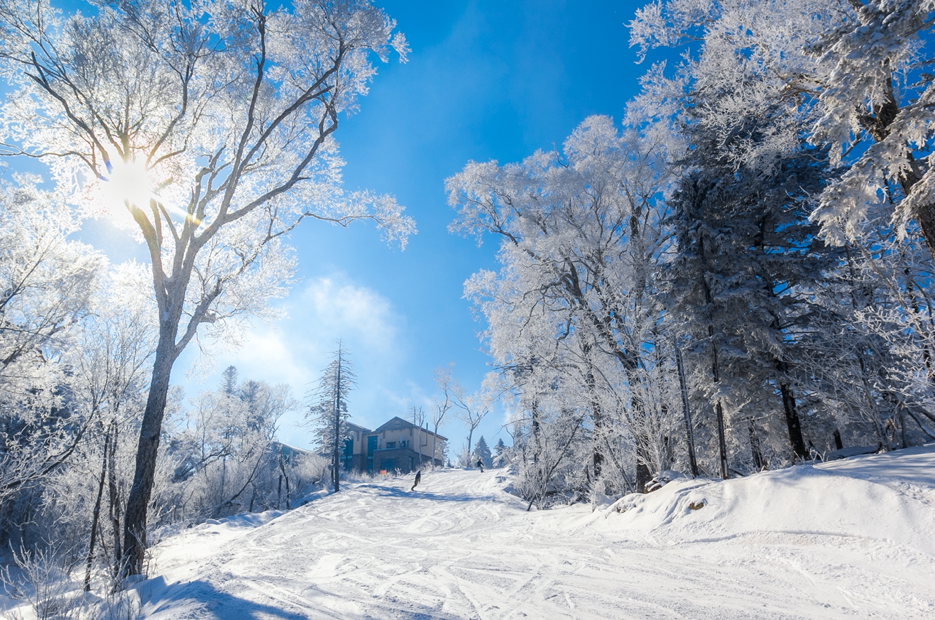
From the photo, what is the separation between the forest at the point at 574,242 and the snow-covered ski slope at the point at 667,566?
188 cm

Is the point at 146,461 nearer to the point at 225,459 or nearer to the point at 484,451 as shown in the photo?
the point at 225,459

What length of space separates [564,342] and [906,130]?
29.3ft

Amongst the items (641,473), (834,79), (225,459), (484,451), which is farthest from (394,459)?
(834,79)

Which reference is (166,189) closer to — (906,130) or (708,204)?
(906,130)

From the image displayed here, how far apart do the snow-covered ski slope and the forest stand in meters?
1.88

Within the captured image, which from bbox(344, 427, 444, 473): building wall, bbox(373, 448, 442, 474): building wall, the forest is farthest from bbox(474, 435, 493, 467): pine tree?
the forest

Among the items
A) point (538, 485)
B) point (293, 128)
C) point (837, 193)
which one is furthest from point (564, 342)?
point (293, 128)

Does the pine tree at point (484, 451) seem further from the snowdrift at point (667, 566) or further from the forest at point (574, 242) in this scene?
the snowdrift at point (667, 566)

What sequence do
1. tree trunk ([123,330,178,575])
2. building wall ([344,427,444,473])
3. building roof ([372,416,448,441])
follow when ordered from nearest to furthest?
1. tree trunk ([123,330,178,575])
2. building wall ([344,427,444,473])
3. building roof ([372,416,448,441])

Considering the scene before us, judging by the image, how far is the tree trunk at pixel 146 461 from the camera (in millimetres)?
6117

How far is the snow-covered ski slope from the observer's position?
3182 millimetres

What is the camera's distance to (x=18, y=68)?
7602 mm

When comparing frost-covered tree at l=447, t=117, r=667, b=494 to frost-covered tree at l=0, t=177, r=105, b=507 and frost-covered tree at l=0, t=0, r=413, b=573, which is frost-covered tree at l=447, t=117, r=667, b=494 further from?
frost-covered tree at l=0, t=177, r=105, b=507

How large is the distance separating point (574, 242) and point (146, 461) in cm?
1078
